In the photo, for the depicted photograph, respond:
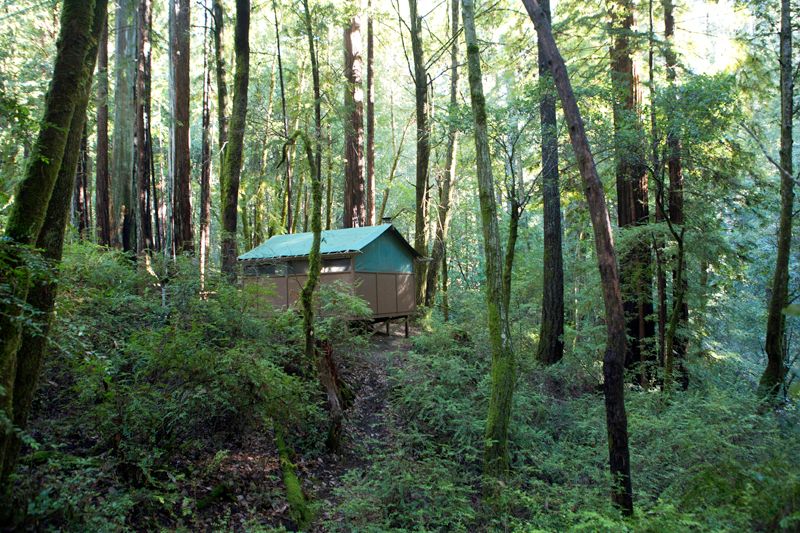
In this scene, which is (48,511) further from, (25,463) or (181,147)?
(181,147)

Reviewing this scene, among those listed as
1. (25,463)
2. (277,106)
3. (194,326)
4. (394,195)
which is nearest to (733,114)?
(194,326)

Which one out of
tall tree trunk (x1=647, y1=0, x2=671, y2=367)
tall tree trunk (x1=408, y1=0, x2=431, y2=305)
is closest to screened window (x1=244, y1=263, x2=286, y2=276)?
tall tree trunk (x1=408, y1=0, x2=431, y2=305)

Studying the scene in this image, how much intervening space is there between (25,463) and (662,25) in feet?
51.7

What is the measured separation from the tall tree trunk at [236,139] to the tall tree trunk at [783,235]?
32.2 feet

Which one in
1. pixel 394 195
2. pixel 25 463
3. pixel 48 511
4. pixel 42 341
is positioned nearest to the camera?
pixel 48 511

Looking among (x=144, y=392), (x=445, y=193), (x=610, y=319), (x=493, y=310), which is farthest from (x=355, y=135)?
(x=610, y=319)

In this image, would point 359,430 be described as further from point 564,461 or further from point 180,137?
→ point 180,137

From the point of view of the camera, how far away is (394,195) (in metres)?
33.1

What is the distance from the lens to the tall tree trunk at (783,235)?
8.45 metres

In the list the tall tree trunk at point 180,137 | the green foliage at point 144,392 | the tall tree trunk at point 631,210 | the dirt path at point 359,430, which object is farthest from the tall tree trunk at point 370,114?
the green foliage at point 144,392

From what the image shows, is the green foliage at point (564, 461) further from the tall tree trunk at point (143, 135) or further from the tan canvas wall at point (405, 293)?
the tall tree trunk at point (143, 135)

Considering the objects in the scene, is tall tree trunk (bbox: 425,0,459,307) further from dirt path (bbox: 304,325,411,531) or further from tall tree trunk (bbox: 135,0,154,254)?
tall tree trunk (bbox: 135,0,154,254)

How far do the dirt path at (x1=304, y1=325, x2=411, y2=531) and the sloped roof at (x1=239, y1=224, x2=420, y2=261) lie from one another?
2725 millimetres

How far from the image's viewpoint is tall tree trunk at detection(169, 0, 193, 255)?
11.9m
